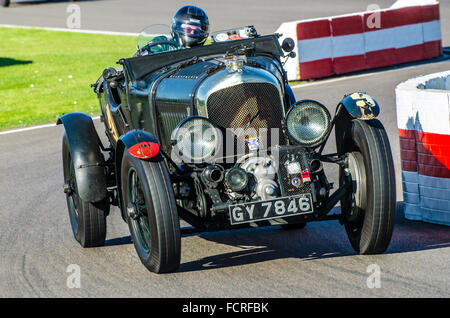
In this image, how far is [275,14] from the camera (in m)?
26.9

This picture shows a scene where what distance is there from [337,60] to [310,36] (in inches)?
33.3

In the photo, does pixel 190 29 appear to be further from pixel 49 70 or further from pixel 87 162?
pixel 49 70

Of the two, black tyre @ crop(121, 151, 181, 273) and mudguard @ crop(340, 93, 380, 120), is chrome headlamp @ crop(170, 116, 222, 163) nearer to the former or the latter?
black tyre @ crop(121, 151, 181, 273)

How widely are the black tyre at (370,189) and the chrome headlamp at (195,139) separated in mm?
1060

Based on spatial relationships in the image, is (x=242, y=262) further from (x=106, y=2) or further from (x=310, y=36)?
(x=106, y=2)

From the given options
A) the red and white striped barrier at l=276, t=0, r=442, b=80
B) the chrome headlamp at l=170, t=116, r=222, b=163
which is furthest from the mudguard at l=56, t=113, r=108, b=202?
the red and white striped barrier at l=276, t=0, r=442, b=80

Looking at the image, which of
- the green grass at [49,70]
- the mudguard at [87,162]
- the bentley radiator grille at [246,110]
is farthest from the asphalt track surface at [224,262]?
the green grass at [49,70]

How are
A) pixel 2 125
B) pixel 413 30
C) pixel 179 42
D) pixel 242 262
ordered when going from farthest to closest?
pixel 413 30 → pixel 2 125 → pixel 179 42 → pixel 242 262

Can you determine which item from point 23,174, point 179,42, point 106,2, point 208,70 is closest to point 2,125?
point 23,174

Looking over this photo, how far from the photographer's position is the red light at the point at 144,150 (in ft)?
19.5

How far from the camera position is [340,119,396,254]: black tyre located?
241 inches

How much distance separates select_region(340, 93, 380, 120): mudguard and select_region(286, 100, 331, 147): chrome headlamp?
0.71 feet

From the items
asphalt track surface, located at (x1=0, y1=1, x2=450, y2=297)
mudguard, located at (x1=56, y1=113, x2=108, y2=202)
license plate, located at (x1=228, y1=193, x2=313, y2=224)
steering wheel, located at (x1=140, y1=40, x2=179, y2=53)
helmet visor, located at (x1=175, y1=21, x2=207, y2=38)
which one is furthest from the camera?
steering wheel, located at (x1=140, y1=40, x2=179, y2=53)
